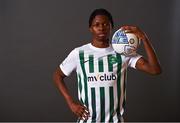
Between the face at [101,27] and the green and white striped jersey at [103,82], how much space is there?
66 mm

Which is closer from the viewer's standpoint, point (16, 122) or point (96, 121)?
point (96, 121)

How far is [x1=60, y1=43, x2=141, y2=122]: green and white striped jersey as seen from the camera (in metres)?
1.53

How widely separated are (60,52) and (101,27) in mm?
1734

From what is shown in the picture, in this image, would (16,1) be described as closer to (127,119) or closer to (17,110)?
(17,110)

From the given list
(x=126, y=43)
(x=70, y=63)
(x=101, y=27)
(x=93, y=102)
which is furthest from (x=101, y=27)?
(x=93, y=102)

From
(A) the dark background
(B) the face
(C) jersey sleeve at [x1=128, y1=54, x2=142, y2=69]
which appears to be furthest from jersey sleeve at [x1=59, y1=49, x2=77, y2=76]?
(A) the dark background

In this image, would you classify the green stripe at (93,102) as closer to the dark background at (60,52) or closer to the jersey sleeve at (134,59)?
the jersey sleeve at (134,59)

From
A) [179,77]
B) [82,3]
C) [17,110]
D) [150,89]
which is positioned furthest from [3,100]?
[179,77]

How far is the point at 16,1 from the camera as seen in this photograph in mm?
3209

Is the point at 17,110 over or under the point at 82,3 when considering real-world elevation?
under

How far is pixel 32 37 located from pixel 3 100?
2.32ft

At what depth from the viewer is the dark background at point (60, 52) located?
3211mm

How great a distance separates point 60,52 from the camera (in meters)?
3.23

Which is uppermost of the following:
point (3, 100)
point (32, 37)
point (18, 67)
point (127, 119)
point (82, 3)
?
point (82, 3)
